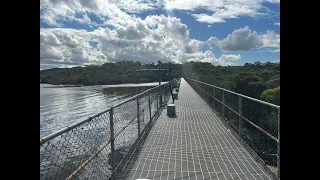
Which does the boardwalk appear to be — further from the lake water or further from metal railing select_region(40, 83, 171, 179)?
the lake water

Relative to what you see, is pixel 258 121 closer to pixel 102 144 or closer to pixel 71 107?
pixel 102 144

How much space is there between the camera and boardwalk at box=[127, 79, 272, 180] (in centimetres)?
494

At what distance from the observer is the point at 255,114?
22.7 feet

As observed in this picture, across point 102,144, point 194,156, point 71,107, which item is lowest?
point 71,107

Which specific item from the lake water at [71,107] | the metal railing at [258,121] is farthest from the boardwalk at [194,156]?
the lake water at [71,107]

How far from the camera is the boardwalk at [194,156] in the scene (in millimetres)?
4938

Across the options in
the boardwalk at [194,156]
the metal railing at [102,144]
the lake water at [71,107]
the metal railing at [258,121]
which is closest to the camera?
the metal railing at [102,144]

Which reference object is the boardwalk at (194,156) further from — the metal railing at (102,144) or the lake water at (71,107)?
the lake water at (71,107)

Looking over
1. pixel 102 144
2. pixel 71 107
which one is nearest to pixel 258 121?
pixel 102 144

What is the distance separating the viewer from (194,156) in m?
6.04

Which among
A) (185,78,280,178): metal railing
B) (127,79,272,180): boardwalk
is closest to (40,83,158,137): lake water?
(127,79,272,180): boardwalk

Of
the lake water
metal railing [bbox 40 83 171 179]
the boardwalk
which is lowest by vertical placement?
the lake water
